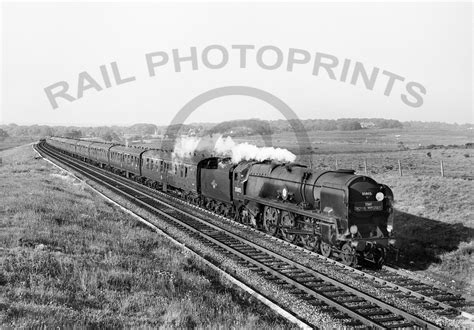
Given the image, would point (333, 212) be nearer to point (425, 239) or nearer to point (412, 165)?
point (425, 239)

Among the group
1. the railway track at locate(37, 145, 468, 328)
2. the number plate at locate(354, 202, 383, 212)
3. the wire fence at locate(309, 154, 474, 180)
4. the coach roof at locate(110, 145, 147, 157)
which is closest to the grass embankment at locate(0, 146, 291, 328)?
the railway track at locate(37, 145, 468, 328)

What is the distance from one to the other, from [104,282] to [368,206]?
8.66 meters

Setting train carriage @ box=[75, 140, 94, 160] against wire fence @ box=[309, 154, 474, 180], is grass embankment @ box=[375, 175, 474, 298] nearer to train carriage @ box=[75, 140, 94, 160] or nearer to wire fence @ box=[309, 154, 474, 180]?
wire fence @ box=[309, 154, 474, 180]

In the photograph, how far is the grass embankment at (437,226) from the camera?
1463 centimetres

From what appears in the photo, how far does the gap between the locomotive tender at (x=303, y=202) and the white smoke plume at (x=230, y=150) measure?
83cm

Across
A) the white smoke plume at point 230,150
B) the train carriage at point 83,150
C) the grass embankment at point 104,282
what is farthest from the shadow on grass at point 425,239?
the train carriage at point 83,150

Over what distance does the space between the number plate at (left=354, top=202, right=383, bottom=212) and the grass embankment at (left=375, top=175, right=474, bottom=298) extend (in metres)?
2.72

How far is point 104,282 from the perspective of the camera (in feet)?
35.9

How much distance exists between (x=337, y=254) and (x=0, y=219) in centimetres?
1288

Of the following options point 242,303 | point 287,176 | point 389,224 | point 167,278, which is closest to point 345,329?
point 242,303

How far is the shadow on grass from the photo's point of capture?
15.8 m

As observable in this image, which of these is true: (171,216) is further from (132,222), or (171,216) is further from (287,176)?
(287,176)

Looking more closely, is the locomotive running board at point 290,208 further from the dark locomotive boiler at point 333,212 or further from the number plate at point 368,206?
the number plate at point 368,206

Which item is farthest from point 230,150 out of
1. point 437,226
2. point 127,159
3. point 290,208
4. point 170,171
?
point 127,159
